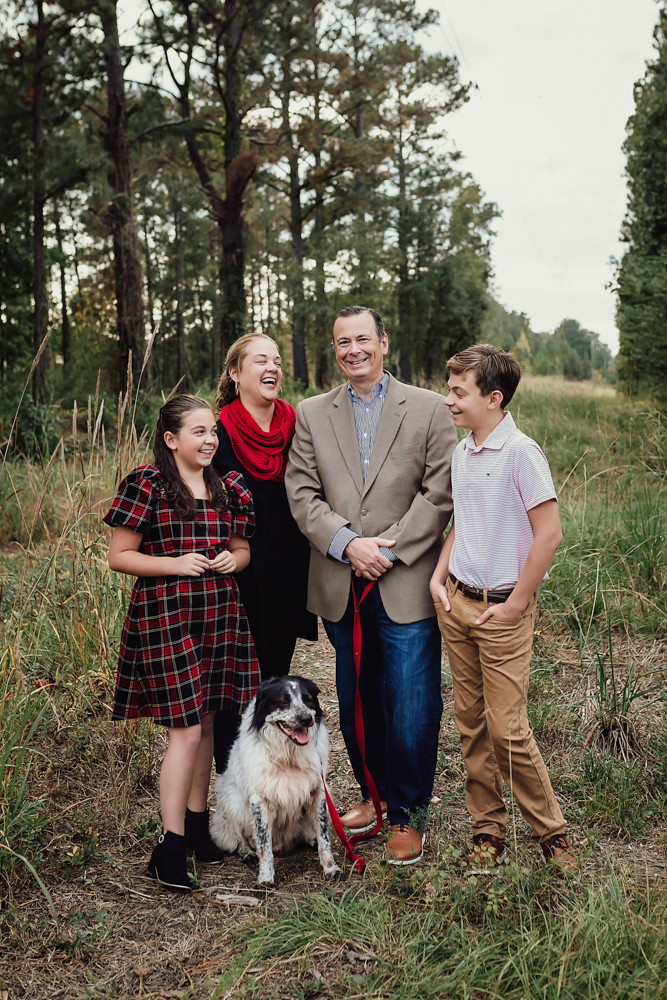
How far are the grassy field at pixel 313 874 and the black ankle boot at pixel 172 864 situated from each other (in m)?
0.06

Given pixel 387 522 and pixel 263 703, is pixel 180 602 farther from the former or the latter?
pixel 387 522

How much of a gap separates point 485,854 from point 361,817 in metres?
1.00

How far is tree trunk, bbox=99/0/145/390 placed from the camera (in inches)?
523

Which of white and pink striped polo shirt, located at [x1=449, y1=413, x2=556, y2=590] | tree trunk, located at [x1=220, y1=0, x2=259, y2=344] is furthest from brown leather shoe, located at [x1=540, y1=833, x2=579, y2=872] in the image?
tree trunk, located at [x1=220, y1=0, x2=259, y2=344]

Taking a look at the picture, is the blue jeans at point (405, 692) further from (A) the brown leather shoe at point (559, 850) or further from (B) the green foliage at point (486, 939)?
(A) the brown leather shoe at point (559, 850)

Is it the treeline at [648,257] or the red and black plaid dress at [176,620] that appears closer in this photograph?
the red and black plaid dress at [176,620]

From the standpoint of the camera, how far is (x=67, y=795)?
3465 mm

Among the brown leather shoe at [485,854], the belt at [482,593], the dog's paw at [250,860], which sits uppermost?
the belt at [482,593]

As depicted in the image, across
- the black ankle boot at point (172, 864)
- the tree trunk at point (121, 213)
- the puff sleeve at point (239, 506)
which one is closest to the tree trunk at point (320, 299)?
the tree trunk at point (121, 213)

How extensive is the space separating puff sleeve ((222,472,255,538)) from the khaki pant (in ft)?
3.07

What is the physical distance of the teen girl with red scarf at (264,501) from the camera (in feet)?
10.9

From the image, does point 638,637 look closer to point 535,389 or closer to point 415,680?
point 415,680

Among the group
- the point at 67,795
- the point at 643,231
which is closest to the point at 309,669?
the point at 67,795

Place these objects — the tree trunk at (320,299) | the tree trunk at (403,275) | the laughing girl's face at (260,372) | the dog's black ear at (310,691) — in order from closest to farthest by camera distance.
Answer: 1. the dog's black ear at (310,691)
2. the laughing girl's face at (260,372)
3. the tree trunk at (320,299)
4. the tree trunk at (403,275)
